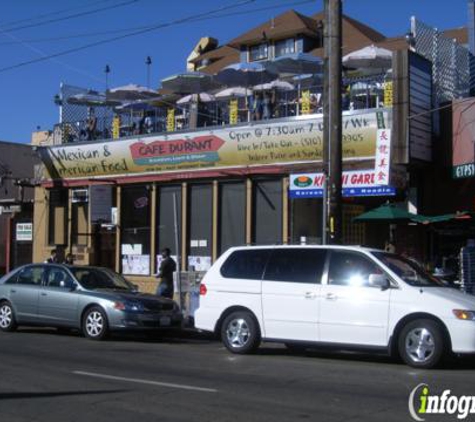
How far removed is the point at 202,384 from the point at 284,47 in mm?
36421

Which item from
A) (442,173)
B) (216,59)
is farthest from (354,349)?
(216,59)

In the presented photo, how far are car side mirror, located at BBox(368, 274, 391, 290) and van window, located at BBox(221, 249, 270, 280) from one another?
2098mm

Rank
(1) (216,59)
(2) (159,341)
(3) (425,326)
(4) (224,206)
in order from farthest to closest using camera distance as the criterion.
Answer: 1. (1) (216,59)
2. (4) (224,206)
3. (2) (159,341)
4. (3) (425,326)

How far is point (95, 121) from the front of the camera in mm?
24375

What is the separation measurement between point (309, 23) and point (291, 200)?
26.2 meters

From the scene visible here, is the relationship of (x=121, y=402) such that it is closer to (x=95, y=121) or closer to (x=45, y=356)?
(x=45, y=356)

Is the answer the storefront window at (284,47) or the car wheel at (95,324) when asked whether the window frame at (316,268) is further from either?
the storefront window at (284,47)

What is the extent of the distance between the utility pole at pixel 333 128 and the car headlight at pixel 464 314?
4.53m

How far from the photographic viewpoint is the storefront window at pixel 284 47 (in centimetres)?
4316

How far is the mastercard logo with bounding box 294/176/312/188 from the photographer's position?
19.0m

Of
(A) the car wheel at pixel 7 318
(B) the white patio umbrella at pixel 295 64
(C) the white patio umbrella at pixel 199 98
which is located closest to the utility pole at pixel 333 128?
(A) the car wheel at pixel 7 318

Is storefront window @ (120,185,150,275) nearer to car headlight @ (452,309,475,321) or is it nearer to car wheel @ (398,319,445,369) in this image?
car wheel @ (398,319,445,369)

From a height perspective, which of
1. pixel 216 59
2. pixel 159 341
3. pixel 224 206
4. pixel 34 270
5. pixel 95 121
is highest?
pixel 216 59

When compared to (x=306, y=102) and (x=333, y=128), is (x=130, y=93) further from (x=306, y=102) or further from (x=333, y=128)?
(x=333, y=128)
